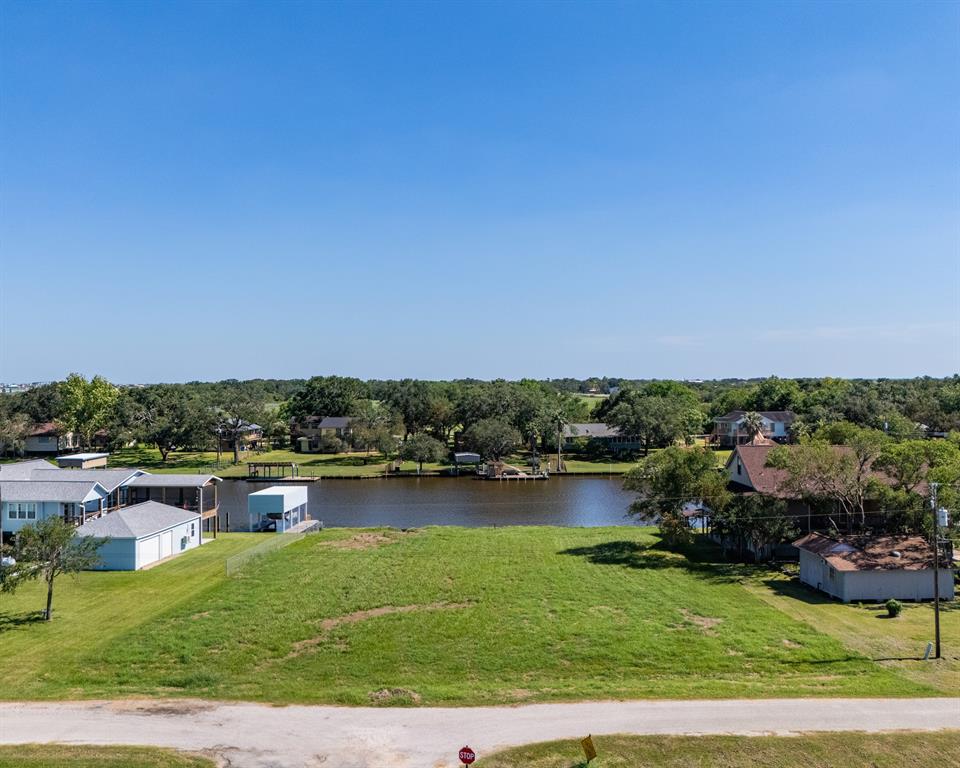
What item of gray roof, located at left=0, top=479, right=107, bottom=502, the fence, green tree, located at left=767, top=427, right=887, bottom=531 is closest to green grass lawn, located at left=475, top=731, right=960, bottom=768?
green tree, located at left=767, top=427, right=887, bottom=531

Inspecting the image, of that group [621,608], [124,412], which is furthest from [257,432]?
[621,608]

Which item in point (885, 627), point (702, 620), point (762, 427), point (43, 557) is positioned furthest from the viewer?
point (762, 427)

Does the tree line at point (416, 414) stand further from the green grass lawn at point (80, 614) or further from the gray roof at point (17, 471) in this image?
the green grass lawn at point (80, 614)

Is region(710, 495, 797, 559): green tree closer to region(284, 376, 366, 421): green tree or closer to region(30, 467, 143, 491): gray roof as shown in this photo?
region(30, 467, 143, 491): gray roof

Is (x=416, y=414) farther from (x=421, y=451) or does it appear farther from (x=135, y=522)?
(x=135, y=522)

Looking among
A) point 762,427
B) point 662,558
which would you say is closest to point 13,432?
point 662,558

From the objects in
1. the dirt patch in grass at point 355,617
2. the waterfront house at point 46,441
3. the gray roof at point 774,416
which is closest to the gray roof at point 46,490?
the dirt patch in grass at point 355,617

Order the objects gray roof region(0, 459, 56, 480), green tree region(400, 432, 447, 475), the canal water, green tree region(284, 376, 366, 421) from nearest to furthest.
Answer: gray roof region(0, 459, 56, 480) < the canal water < green tree region(400, 432, 447, 475) < green tree region(284, 376, 366, 421)
